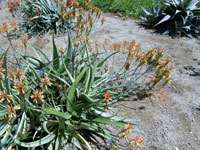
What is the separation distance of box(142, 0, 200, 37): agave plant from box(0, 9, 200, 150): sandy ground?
325mm

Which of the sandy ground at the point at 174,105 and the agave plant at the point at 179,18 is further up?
the agave plant at the point at 179,18

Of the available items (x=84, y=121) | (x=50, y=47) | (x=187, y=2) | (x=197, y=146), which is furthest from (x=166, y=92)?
(x=187, y=2)

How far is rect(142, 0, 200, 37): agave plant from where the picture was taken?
4418mm

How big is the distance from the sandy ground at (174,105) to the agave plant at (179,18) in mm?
325

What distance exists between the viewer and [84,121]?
2.05 metres

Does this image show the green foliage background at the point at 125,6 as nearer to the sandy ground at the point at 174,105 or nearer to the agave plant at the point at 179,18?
the agave plant at the point at 179,18

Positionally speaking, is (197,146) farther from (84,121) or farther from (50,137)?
(50,137)

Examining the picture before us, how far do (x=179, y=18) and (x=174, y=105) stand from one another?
2.81 m

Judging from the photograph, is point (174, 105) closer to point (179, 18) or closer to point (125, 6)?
point (179, 18)

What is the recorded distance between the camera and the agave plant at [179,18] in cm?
442

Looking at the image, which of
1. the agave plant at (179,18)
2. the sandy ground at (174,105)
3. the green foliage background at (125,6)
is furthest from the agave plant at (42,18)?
the agave plant at (179,18)

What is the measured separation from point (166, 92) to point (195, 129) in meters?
0.69

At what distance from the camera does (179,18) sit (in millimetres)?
4574

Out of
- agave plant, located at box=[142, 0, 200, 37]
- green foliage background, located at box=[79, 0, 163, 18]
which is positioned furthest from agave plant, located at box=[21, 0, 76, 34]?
agave plant, located at box=[142, 0, 200, 37]
